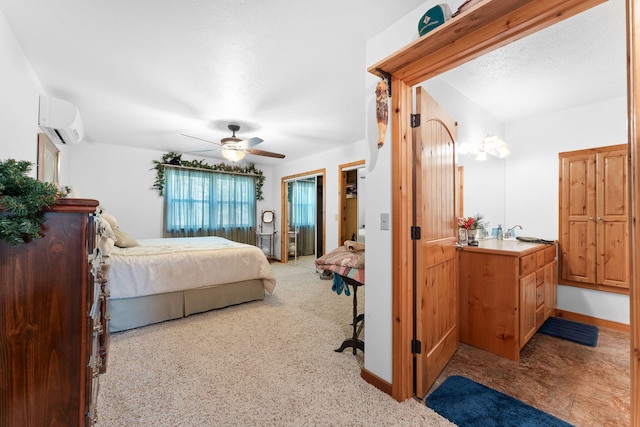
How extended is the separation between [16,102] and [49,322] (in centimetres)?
214

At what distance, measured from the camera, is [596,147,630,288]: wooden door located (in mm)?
2734

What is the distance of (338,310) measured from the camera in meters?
3.24

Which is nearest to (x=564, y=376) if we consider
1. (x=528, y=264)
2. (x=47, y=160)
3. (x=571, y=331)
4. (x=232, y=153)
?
(x=528, y=264)

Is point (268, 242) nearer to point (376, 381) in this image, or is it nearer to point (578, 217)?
point (376, 381)

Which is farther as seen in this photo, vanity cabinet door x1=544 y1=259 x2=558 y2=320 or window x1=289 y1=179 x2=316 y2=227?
window x1=289 y1=179 x2=316 y2=227

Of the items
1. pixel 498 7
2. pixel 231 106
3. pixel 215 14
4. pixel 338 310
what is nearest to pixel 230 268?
pixel 338 310

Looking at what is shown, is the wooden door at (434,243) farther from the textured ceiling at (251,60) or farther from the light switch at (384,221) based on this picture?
the textured ceiling at (251,60)

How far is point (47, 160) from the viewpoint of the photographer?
9.44ft

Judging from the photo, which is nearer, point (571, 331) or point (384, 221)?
point (384, 221)

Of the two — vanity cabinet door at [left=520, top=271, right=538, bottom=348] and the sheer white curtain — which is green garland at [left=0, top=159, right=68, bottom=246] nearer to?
vanity cabinet door at [left=520, top=271, right=538, bottom=348]

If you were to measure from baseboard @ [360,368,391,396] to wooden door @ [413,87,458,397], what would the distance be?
191 mm

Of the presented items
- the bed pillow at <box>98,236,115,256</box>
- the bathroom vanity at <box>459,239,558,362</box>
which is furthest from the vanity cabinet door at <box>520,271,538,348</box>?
the bed pillow at <box>98,236,115,256</box>

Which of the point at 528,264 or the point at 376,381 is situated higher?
the point at 528,264

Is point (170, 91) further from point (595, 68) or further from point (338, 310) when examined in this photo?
point (595, 68)
